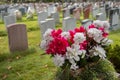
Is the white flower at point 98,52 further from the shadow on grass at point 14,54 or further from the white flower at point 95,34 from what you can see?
the shadow on grass at point 14,54

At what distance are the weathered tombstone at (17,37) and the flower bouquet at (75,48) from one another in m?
5.18

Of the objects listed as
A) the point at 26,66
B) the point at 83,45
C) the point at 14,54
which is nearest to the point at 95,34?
the point at 83,45

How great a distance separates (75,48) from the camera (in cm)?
512

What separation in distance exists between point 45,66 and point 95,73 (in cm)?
360

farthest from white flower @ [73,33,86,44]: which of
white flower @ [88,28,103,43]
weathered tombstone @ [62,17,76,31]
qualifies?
weathered tombstone @ [62,17,76,31]

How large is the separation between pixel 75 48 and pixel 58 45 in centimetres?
28

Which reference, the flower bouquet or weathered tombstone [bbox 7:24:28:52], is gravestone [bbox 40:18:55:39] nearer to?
weathered tombstone [bbox 7:24:28:52]

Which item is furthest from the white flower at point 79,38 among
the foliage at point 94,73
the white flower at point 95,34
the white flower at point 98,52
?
the foliage at point 94,73

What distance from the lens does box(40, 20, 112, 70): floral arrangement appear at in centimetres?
509

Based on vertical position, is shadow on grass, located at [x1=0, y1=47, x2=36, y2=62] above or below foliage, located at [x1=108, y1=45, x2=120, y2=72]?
below

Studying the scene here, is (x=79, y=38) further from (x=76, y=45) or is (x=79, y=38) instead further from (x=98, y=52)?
(x=98, y=52)

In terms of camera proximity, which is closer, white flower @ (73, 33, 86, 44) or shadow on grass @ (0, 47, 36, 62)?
white flower @ (73, 33, 86, 44)

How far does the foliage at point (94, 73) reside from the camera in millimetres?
5304

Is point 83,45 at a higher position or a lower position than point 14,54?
higher
